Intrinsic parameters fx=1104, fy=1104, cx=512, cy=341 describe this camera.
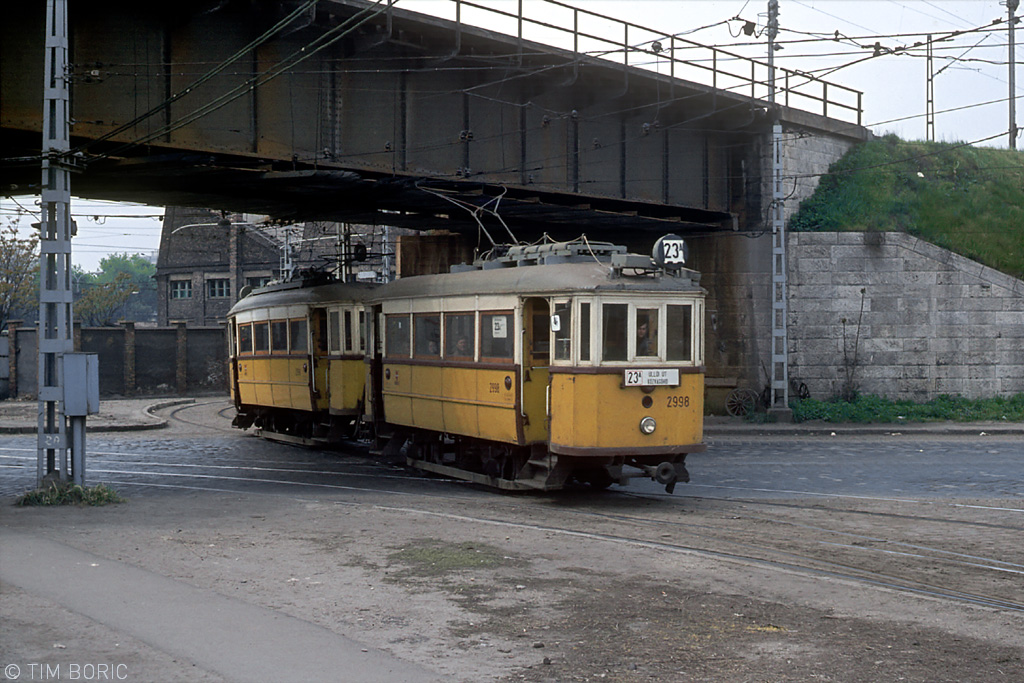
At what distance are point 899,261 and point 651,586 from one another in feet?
67.7

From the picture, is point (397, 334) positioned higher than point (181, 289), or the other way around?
point (181, 289)

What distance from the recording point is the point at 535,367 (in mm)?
13812

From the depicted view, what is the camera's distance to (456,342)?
15.2 m

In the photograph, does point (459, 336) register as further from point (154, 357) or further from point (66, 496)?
point (154, 357)

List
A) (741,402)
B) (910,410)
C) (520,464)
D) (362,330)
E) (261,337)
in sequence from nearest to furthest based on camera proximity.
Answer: (520,464) → (362,330) → (261,337) → (910,410) → (741,402)

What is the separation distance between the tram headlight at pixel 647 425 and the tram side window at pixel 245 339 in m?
12.9

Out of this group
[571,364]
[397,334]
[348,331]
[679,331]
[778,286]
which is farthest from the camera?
[778,286]

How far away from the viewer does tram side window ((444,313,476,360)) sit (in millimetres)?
14805

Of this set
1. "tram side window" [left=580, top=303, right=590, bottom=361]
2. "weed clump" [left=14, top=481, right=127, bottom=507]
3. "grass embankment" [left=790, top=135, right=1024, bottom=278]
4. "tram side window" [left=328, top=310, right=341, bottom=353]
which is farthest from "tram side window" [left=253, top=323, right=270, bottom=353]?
"grass embankment" [left=790, top=135, right=1024, bottom=278]

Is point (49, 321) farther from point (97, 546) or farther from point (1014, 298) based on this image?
point (1014, 298)

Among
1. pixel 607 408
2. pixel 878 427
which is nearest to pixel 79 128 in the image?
pixel 607 408

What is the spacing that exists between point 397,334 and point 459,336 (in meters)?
2.33

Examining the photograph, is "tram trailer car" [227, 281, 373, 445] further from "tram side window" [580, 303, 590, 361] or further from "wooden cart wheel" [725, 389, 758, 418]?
"wooden cart wheel" [725, 389, 758, 418]

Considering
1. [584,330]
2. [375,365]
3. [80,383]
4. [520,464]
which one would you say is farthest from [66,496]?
[584,330]
